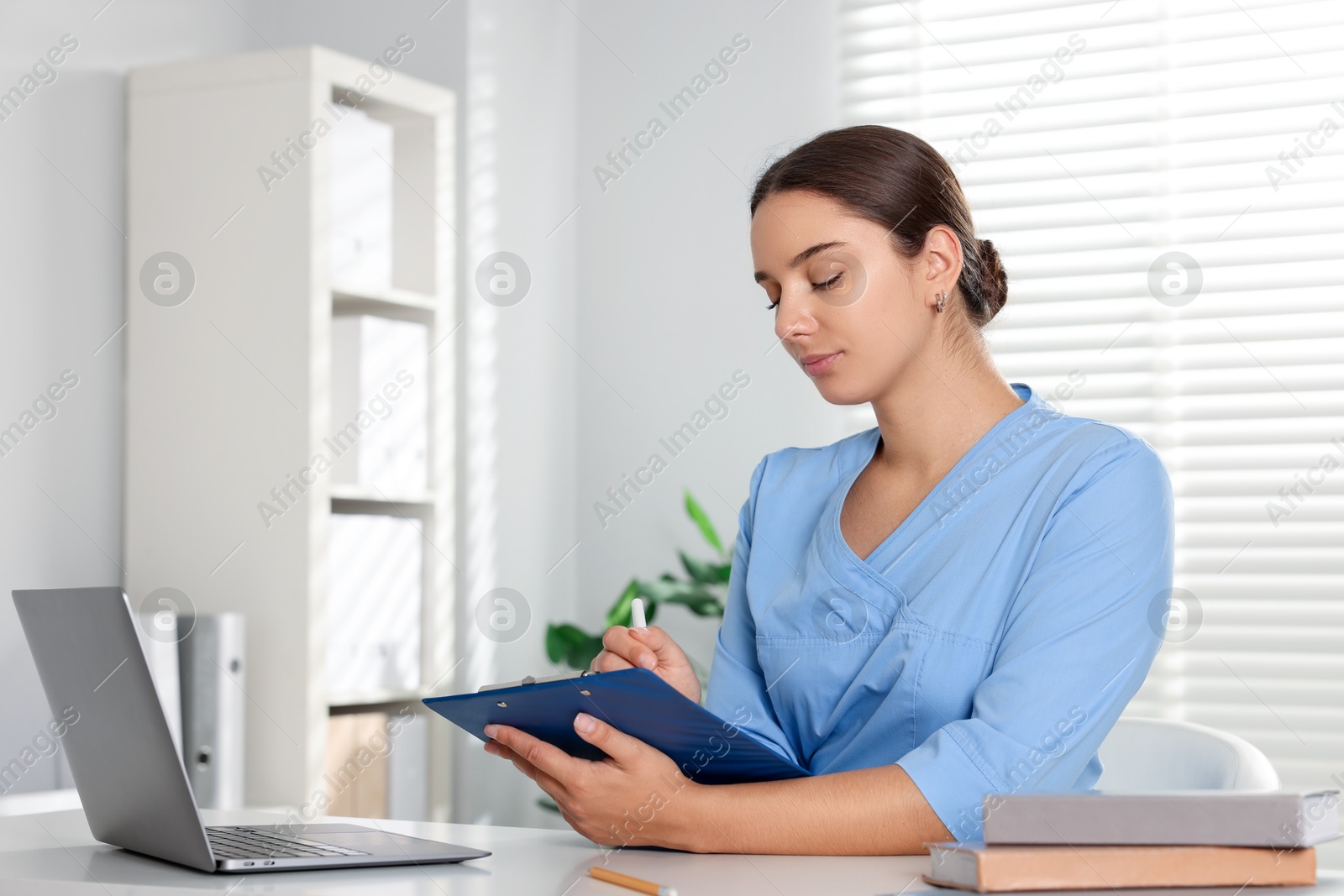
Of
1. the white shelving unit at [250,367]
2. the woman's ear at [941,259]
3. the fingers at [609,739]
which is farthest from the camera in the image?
the white shelving unit at [250,367]

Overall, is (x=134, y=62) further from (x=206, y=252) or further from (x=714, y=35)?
(x=714, y=35)

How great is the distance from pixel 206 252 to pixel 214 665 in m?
0.81

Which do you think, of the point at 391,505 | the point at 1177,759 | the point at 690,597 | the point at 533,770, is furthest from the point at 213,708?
the point at 1177,759

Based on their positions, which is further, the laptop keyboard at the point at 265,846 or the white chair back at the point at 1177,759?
the white chair back at the point at 1177,759

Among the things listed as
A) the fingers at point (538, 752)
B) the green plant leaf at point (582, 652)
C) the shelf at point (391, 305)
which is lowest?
the green plant leaf at point (582, 652)

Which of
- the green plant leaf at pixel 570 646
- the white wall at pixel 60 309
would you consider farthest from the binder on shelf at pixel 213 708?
the green plant leaf at pixel 570 646

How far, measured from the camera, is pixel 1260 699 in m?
2.72

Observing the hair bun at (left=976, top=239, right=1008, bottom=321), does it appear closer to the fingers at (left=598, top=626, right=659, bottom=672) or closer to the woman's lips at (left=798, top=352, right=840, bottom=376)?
A: the woman's lips at (left=798, top=352, right=840, bottom=376)

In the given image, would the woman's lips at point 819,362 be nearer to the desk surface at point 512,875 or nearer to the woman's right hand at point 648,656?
the woman's right hand at point 648,656

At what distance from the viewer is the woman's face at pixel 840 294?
1.34 meters

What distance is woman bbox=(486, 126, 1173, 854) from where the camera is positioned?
3.38 feet

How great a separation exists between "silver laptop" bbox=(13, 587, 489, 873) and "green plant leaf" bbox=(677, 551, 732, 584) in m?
1.82

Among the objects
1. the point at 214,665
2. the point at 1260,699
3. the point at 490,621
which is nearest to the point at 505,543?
the point at 490,621

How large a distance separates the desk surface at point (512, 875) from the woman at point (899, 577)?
0.13 feet
